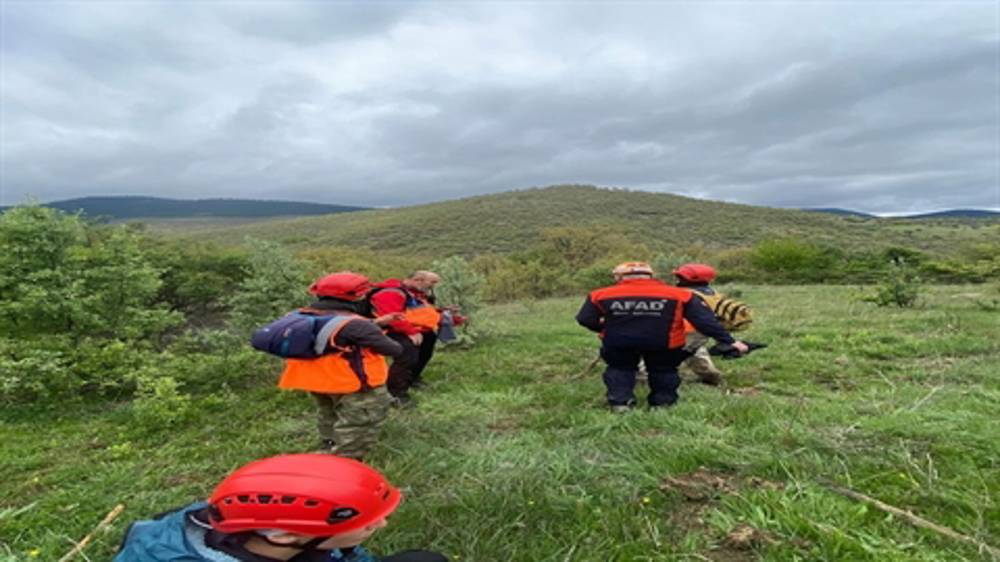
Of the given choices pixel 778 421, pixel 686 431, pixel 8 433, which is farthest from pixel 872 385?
pixel 8 433

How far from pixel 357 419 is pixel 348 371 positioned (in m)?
0.42

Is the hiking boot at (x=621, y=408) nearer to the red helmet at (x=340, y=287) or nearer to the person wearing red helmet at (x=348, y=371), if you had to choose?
the person wearing red helmet at (x=348, y=371)

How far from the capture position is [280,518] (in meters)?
1.97

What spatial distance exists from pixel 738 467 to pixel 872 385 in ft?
11.5

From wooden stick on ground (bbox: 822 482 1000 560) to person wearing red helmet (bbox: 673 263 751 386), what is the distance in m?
2.72

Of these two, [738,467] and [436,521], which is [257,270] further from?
[738,467]

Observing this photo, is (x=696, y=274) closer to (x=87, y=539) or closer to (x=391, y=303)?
(x=391, y=303)

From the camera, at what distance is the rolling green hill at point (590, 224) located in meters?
58.1

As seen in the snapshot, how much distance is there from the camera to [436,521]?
3.21 m

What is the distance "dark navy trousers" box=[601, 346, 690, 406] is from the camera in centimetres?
557

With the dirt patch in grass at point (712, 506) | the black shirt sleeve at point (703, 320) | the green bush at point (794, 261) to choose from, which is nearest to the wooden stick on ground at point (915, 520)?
the dirt patch in grass at point (712, 506)

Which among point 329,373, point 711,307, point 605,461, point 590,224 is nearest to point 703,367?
point 711,307

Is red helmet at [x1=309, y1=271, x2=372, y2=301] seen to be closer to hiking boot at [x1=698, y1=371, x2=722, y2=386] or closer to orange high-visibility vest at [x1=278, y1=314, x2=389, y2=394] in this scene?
orange high-visibility vest at [x1=278, y1=314, x2=389, y2=394]

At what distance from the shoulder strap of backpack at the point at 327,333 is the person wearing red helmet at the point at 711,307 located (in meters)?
3.57
